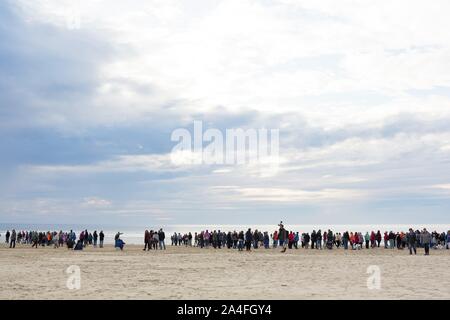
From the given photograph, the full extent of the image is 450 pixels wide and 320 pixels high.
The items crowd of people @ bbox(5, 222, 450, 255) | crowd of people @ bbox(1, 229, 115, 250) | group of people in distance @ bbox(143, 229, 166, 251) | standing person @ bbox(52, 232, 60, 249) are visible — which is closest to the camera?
crowd of people @ bbox(5, 222, 450, 255)

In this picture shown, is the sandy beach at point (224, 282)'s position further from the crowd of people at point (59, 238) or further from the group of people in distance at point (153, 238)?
the crowd of people at point (59, 238)

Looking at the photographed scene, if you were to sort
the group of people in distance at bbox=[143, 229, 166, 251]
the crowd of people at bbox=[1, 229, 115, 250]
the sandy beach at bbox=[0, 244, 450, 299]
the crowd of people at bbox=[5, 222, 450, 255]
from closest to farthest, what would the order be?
the sandy beach at bbox=[0, 244, 450, 299]
the crowd of people at bbox=[5, 222, 450, 255]
the group of people in distance at bbox=[143, 229, 166, 251]
the crowd of people at bbox=[1, 229, 115, 250]

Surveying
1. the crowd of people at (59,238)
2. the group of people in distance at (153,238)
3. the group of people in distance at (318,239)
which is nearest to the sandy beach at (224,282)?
the group of people in distance at (318,239)

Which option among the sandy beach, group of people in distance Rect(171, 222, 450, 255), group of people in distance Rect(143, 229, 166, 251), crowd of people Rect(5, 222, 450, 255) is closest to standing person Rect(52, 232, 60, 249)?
crowd of people Rect(5, 222, 450, 255)

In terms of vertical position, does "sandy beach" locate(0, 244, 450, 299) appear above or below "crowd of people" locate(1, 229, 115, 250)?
below

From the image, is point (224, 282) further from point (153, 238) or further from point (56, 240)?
point (56, 240)

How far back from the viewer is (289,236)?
42.2 m

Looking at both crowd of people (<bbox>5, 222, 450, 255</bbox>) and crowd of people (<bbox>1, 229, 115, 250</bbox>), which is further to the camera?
crowd of people (<bbox>1, 229, 115, 250</bbox>)

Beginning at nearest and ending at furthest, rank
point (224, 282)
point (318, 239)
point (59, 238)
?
point (224, 282), point (318, 239), point (59, 238)

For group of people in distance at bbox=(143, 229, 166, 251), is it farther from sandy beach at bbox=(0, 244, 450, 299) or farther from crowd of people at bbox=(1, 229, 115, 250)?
sandy beach at bbox=(0, 244, 450, 299)

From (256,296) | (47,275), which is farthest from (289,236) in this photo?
(256,296)

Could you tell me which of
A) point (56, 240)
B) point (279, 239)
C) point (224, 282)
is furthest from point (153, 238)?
point (224, 282)
